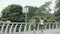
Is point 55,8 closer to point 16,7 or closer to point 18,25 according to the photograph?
point 16,7

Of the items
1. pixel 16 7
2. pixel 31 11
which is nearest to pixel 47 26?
pixel 16 7

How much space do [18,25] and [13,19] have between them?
42.9 m

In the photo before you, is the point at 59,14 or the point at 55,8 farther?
the point at 55,8

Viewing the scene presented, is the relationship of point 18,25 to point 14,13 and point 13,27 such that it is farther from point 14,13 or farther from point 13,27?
point 14,13

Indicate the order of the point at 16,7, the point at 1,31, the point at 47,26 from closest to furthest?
the point at 1,31, the point at 47,26, the point at 16,7

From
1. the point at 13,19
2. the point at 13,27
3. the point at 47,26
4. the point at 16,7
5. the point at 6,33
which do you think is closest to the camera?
Answer: the point at 6,33

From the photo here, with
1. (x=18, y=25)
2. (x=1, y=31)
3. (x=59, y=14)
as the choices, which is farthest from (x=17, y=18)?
(x=1, y=31)

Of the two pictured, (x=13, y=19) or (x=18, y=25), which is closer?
(x=18, y=25)

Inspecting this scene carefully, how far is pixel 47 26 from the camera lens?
34312mm

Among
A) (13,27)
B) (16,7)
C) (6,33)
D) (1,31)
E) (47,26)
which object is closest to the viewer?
(1,31)

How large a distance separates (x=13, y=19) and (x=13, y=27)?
44.0 m

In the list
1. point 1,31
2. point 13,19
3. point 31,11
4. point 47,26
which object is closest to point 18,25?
point 1,31

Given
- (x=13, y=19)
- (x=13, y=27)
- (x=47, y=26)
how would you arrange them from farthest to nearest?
(x=13, y=19) < (x=47, y=26) < (x=13, y=27)

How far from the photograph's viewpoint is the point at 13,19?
210 feet
